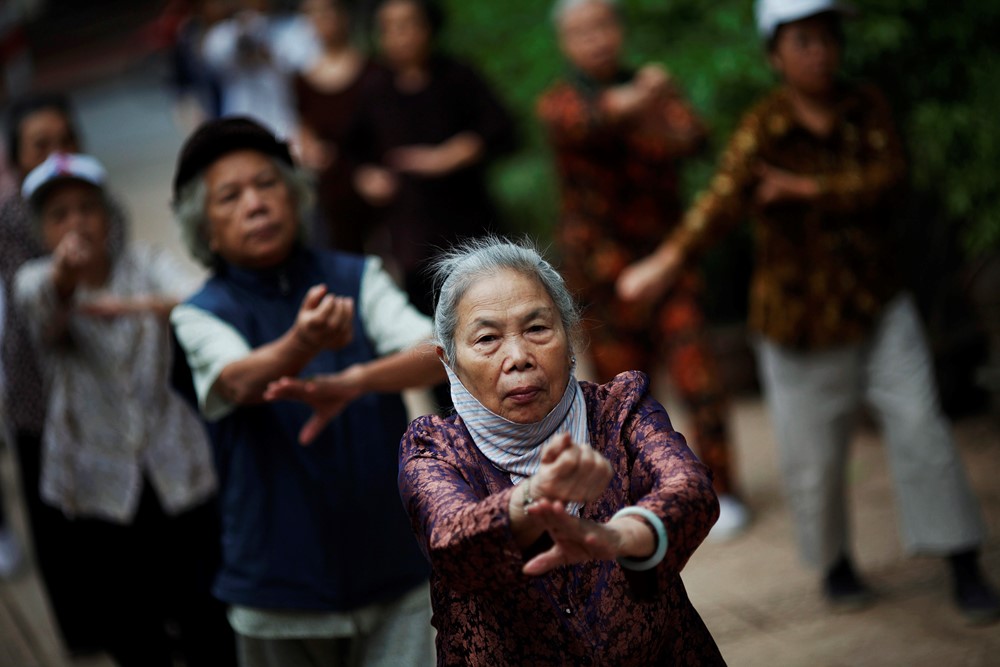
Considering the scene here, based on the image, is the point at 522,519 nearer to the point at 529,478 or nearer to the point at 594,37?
the point at 529,478

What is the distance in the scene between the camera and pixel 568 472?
197 cm

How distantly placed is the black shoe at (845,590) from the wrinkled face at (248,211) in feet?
8.10

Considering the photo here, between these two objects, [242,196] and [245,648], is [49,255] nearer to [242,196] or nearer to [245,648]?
[242,196]

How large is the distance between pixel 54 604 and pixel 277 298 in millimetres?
2371

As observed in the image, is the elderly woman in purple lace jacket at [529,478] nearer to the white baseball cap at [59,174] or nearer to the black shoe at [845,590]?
the white baseball cap at [59,174]

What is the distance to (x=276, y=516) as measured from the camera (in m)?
3.20

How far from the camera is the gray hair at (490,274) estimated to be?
96.9 inches

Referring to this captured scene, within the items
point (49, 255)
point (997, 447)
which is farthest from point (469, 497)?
point (997, 447)

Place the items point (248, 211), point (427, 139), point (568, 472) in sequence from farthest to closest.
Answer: point (427, 139) → point (248, 211) → point (568, 472)

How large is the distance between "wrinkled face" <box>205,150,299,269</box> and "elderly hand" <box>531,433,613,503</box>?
1551 millimetres

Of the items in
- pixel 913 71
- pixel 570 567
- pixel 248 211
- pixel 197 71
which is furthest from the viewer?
pixel 197 71

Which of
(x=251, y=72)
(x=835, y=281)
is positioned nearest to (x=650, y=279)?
(x=835, y=281)

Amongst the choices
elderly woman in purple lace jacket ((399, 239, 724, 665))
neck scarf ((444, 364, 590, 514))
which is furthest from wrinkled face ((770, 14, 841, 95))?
neck scarf ((444, 364, 590, 514))

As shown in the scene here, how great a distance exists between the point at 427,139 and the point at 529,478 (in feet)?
15.4
